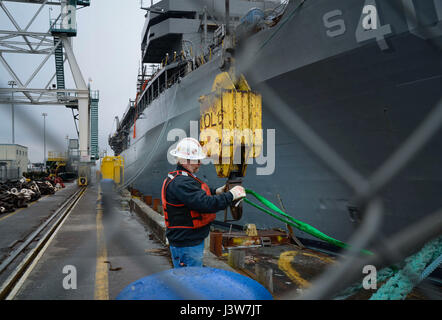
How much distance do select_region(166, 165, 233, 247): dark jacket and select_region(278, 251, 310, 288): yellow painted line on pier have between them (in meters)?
2.81

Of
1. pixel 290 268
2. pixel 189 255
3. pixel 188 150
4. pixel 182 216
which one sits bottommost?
pixel 290 268

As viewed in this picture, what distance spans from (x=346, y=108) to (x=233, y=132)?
11.2ft

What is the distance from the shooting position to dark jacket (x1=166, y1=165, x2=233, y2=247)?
7.74ft

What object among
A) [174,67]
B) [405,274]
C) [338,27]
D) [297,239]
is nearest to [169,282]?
[405,274]

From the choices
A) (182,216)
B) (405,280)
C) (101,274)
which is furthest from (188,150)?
(101,274)

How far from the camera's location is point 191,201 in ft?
7.85

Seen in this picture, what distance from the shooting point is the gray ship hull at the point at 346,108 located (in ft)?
14.4

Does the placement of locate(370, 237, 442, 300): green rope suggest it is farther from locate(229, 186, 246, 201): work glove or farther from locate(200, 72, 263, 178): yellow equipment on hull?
locate(200, 72, 263, 178): yellow equipment on hull

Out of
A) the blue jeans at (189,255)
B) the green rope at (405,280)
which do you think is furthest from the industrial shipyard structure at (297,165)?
the blue jeans at (189,255)

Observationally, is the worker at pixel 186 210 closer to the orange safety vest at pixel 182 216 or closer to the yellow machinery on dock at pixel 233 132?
the orange safety vest at pixel 182 216

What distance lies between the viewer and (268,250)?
6.47 m

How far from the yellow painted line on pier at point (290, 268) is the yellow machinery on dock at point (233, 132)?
2.86m

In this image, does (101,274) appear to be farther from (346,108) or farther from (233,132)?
(346,108)

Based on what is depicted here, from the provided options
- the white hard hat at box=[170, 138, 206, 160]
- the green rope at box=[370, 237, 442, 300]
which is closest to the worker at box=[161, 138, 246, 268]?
the white hard hat at box=[170, 138, 206, 160]
